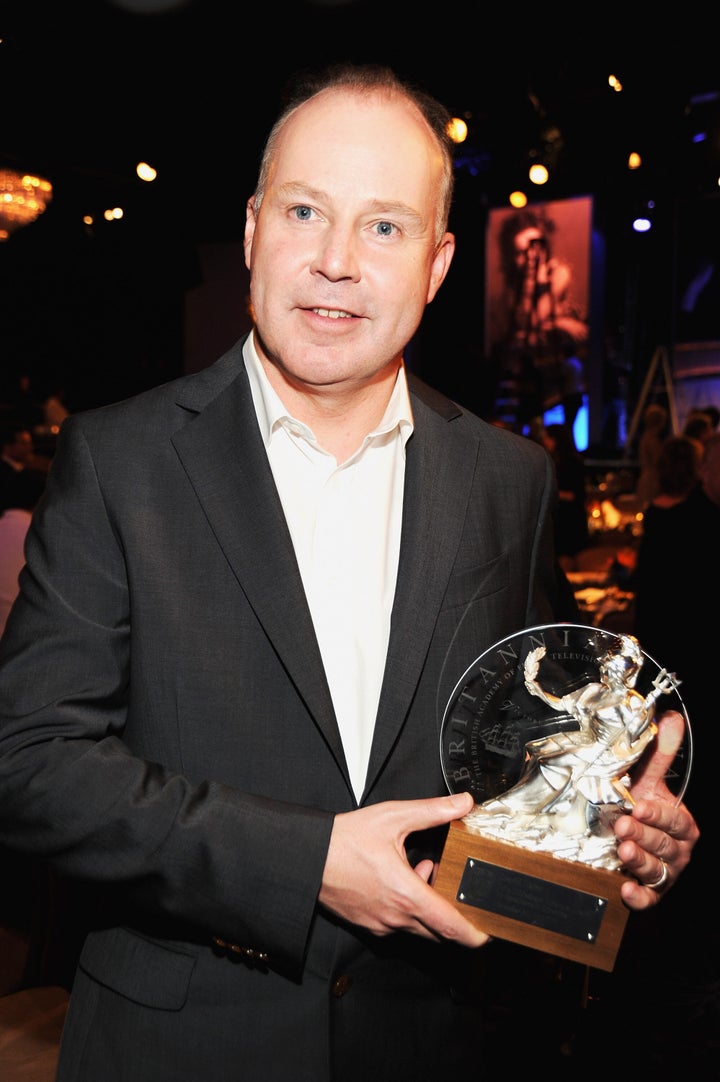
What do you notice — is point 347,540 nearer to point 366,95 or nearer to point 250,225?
point 250,225

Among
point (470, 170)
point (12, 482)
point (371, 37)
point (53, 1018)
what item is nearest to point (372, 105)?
point (53, 1018)

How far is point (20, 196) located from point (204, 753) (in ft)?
27.6

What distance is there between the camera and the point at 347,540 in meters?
1.36

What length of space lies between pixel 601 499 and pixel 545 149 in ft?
9.11

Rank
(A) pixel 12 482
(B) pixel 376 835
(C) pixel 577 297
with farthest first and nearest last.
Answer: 1. (C) pixel 577 297
2. (A) pixel 12 482
3. (B) pixel 376 835

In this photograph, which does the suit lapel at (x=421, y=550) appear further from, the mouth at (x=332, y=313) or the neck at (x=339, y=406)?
the mouth at (x=332, y=313)

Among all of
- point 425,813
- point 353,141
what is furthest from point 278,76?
point 425,813

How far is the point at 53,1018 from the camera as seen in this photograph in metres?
2.06

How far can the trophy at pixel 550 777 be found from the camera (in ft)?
3.69

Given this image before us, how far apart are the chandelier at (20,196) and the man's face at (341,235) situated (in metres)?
8.04

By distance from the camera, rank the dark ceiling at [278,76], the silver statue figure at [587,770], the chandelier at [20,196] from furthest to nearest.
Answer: the chandelier at [20,196], the dark ceiling at [278,76], the silver statue figure at [587,770]

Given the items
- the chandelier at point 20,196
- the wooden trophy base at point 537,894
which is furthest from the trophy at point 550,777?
the chandelier at point 20,196

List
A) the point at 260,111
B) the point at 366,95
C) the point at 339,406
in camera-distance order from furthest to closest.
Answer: the point at 260,111, the point at 339,406, the point at 366,95

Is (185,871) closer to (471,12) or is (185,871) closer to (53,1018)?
(53,1018)
